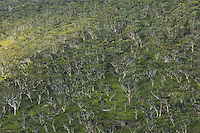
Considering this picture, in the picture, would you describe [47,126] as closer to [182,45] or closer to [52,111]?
[52,111]

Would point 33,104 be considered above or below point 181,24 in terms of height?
below

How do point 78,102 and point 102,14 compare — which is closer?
point 78,102

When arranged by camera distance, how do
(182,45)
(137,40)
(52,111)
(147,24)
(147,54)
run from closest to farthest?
(52,111)
(182,45)
(147,54)
(137,40)
(147,24)

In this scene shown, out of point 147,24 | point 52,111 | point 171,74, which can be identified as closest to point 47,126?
point 52,111

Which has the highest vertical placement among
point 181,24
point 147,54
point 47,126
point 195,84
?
point 181,24

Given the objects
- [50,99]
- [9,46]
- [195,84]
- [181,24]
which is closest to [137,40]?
[181,24]

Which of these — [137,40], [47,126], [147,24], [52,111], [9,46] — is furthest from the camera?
[9,46]
